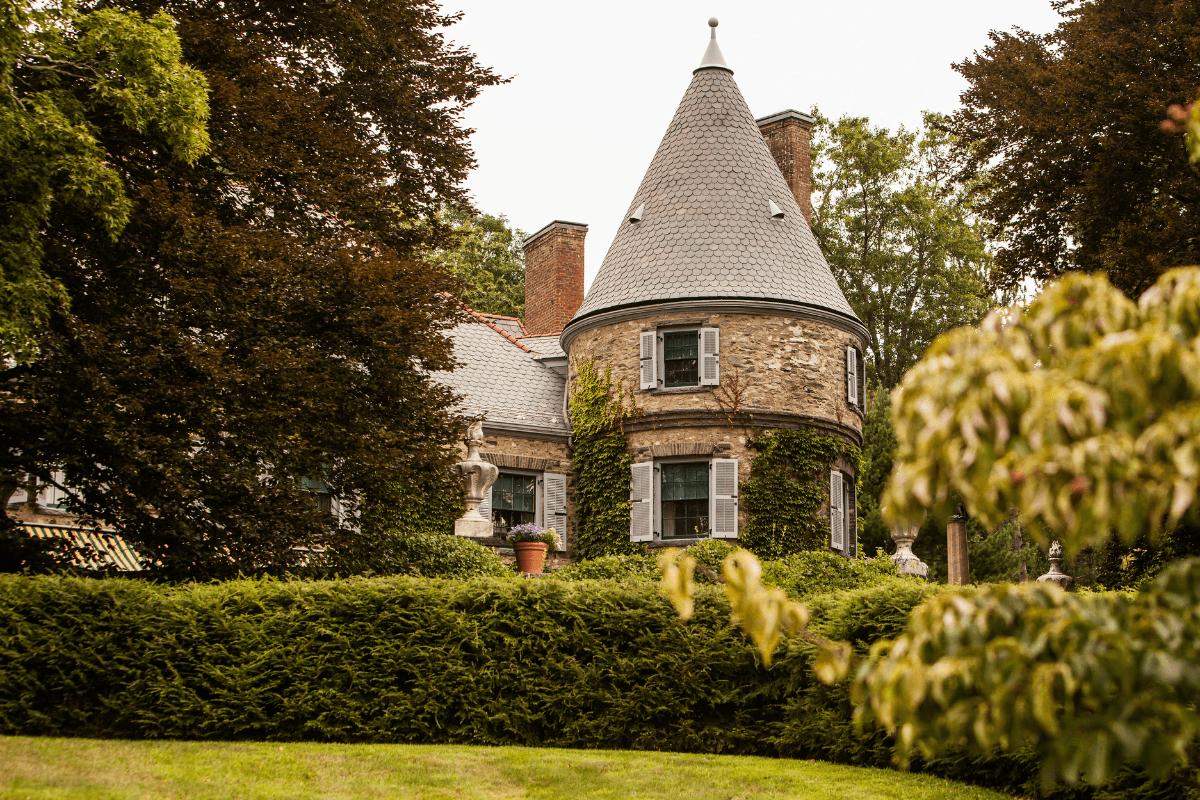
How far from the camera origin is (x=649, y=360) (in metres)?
25.2

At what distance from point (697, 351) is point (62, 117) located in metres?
14.8

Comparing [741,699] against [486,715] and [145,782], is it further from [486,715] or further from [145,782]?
[145,782]

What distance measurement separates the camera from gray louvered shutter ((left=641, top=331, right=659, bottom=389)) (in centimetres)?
2505

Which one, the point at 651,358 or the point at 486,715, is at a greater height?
the point at 651,358

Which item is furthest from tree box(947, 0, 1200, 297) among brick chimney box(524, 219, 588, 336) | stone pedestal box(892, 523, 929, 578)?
brick chimney box(524, 219, 588, 336)

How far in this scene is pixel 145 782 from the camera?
394 inches

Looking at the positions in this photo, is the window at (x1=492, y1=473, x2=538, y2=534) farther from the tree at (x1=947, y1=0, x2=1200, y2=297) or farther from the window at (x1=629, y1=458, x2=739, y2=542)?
the tree at (x1=947, y1=0, x2=1200, y2=297)

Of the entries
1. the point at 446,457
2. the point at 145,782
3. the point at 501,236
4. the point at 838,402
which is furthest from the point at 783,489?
the point at 501,236

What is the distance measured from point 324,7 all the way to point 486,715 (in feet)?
39.2

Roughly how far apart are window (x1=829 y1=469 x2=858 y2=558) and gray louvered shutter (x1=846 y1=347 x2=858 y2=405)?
1.74 metres

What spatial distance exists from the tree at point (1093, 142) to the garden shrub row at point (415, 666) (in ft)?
28.6

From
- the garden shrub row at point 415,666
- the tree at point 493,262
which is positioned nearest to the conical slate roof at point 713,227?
the garden shrub row at point 415,666

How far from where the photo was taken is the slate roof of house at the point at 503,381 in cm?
2642

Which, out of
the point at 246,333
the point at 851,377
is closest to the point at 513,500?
the point at 851,377
